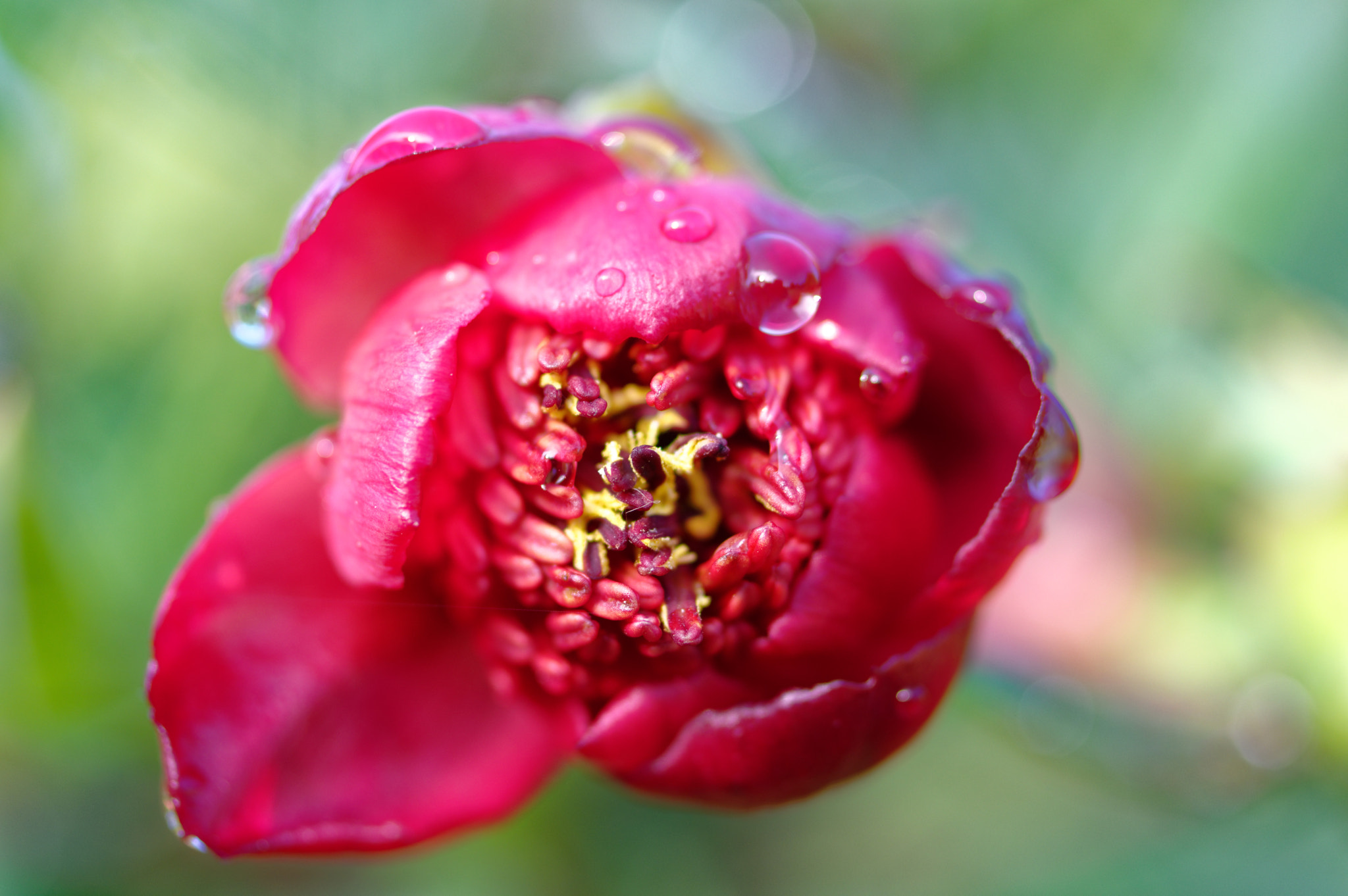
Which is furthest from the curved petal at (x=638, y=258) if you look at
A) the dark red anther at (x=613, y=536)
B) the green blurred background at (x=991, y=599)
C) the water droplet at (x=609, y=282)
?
the green blurred background at (x=991, y=599)

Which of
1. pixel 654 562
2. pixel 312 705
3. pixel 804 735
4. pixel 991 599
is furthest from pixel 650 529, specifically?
pixel 991 599

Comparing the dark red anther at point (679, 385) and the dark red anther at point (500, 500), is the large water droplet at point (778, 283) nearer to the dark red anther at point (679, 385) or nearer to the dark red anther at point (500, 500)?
the dark red anther at point (679, 385)

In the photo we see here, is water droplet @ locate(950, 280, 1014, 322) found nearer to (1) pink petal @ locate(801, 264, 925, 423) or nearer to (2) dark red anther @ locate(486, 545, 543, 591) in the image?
(1) pink petal @ locate(801, 264, 925, 423)

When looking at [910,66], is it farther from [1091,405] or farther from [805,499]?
[805,499]

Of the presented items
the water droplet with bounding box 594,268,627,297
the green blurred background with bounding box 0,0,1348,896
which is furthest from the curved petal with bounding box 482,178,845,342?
the green blurred background with bounding box 0,0,1348,896

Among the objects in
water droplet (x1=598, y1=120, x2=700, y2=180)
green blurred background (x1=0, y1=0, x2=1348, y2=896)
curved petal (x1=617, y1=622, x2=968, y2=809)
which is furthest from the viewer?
green blurred background (x1=0, y1=0, x2=1348, y2=896)

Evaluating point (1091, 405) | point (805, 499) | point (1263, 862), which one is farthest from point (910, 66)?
point (805, 499)
